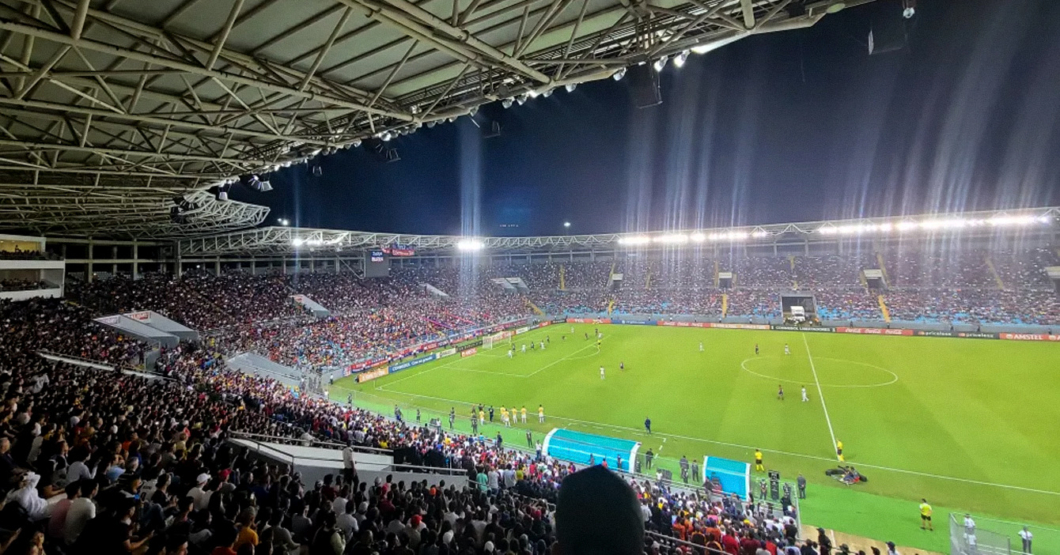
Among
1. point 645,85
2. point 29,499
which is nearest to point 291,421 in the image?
point 29,499

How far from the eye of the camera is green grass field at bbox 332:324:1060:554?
1411cm

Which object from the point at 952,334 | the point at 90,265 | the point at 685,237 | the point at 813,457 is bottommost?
the point at 813,457

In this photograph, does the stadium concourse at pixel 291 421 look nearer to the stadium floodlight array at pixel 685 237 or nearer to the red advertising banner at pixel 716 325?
the red advertising banner at pixel 716 325

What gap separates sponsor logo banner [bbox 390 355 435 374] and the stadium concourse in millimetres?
2356

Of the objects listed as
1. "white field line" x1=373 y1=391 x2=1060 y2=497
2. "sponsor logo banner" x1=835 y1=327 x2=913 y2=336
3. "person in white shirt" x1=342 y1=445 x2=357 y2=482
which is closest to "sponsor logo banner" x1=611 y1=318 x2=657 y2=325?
"sponsor logo banner" x1=835 y1=327 x2=913 y2=336

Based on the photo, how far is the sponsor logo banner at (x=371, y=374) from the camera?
3067 cm

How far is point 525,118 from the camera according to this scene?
4147 centimetres

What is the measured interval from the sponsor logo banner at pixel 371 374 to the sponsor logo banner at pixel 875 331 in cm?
3918

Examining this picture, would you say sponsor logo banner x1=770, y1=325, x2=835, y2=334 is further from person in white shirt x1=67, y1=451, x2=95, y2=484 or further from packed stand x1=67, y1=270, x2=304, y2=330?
person in white shirt x1=67, y1=451, x2=95, y2=484

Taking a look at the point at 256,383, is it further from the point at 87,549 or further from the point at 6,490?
the point at 87,549

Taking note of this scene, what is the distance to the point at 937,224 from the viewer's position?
4762 cm

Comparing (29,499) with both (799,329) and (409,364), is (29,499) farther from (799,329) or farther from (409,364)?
(799,329)

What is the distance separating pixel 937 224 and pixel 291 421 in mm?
59609

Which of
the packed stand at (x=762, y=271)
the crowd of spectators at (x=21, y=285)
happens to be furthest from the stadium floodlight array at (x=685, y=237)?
the crowd of spectators at (x=21, y=285)
